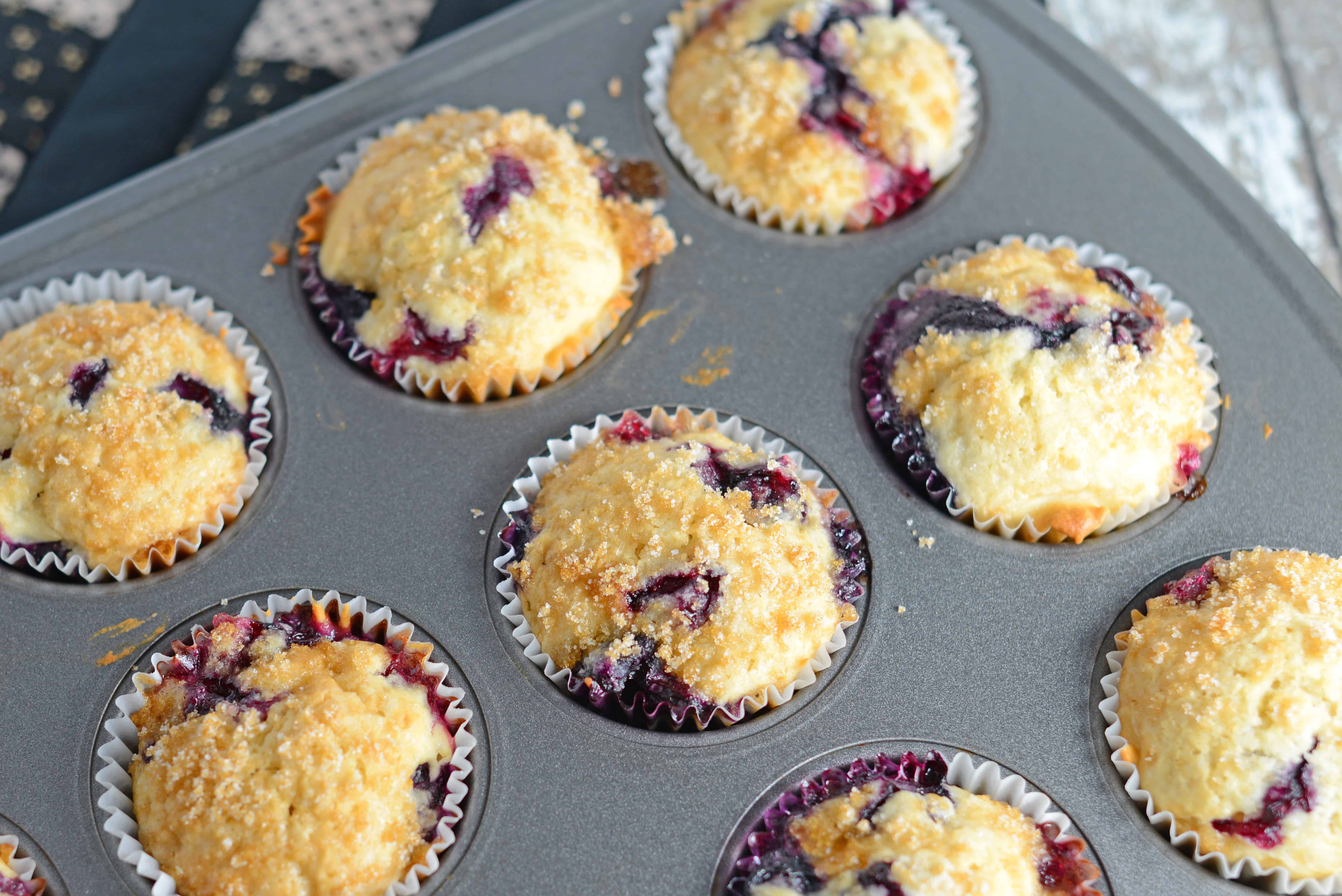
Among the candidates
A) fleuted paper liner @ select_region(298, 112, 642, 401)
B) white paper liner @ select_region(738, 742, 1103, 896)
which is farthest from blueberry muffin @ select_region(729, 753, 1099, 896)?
fleuted paper liner @ select_region(298, 112, 642, 401)

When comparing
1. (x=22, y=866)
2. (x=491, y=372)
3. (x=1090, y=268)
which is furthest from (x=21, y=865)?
(x=1090, y=268)

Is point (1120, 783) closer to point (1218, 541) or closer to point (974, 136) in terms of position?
point (1218, 541)

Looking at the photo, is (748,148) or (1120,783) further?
(748,148)

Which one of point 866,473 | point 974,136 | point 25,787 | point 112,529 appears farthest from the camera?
point 974,136

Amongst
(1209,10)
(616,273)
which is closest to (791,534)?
(616,273)

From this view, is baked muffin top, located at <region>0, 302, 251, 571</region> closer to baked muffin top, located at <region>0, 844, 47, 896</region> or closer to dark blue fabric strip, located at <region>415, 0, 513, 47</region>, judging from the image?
baked muffin top, located at <region>0, 844, 47, 896</region>
